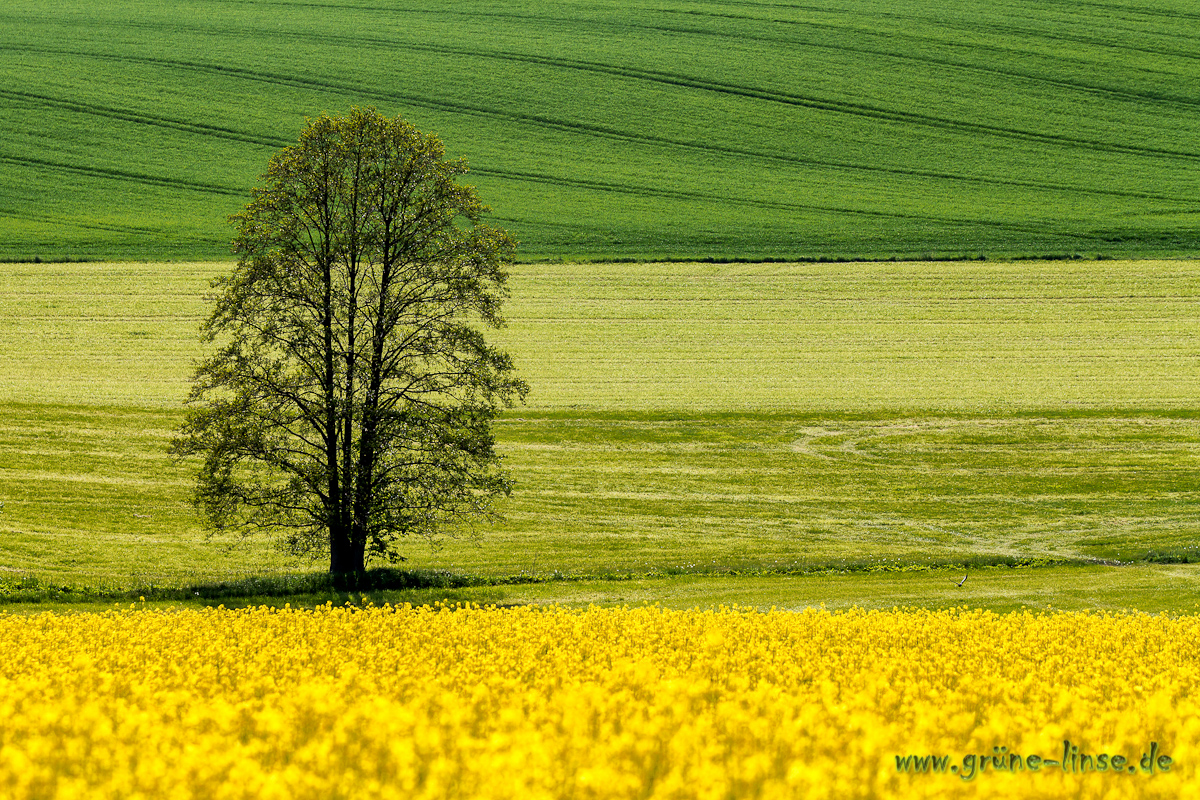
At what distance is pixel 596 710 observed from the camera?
31.3 feet

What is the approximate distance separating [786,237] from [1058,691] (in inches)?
2253

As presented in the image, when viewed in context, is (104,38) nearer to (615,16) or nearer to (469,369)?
(615,16)

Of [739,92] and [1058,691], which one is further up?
[739,92]

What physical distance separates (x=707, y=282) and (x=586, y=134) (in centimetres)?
2767

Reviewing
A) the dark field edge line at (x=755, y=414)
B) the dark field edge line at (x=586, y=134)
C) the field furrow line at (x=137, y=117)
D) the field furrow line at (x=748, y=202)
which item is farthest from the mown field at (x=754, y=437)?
the field furrow line at (x=137, y=117)

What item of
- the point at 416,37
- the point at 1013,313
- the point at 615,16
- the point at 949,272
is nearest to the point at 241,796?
the point at 1013,313

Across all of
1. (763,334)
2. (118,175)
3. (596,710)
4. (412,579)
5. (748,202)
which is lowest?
(412,579)

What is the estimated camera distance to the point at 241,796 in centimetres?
694

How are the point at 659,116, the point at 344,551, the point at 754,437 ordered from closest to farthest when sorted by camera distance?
1. the point at 344,551
2. the point at 754,437
3. the point at 659,116

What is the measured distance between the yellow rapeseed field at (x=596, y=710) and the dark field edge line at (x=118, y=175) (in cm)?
6080

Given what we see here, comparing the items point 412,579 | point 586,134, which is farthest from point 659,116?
point 412,579

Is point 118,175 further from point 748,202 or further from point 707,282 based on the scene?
point 748,202

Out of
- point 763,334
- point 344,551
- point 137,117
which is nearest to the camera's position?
point 344,551

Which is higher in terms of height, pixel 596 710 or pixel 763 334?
pixel 763 334
